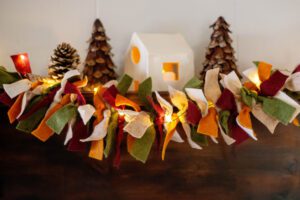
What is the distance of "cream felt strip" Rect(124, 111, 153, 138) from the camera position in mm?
678

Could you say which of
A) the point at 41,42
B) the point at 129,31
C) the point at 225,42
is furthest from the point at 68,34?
the point at 225,42

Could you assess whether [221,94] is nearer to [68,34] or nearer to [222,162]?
[222,162]

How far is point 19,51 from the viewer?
2.97 feet

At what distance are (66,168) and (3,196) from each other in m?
0.18

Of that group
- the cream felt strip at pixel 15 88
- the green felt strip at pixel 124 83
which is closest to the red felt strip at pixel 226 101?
the green felt strip at pixel 124 83

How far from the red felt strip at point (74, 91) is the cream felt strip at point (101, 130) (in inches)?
2.3

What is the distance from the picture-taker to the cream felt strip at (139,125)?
678mm

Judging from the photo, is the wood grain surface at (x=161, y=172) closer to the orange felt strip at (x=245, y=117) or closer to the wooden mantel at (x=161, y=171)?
the wooden mantel at (x=161, y=171)

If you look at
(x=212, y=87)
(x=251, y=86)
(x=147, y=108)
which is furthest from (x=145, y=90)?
(x=251, y=86)

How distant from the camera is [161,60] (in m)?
0.78

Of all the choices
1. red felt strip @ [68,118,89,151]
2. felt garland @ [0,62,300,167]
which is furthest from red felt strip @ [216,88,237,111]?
red felt strip @ [68,118,89,151]

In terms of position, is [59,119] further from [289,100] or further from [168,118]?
[289,100]

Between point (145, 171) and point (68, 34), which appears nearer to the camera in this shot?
point (145, 171)

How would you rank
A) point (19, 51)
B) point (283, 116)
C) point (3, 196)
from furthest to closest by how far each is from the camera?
point (19, 51) → point (3, 196) → point (283, 116)
